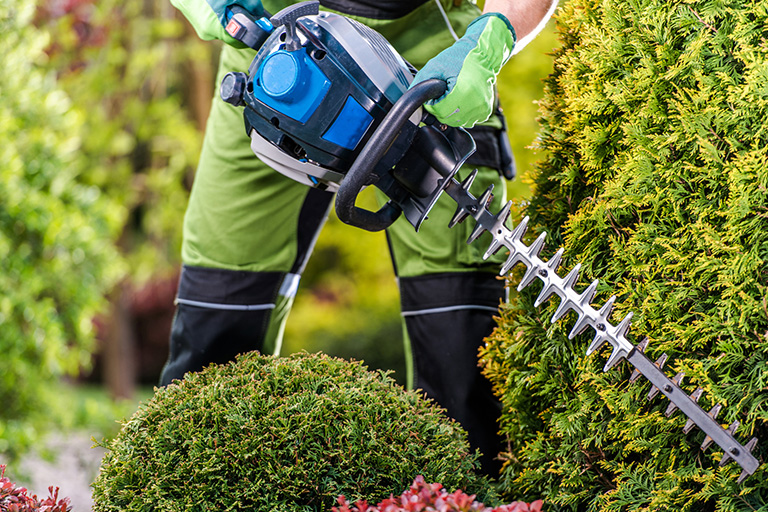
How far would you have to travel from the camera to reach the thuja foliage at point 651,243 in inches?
61.9

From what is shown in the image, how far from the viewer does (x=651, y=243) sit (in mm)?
1726

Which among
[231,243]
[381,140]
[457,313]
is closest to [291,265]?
[231,243]

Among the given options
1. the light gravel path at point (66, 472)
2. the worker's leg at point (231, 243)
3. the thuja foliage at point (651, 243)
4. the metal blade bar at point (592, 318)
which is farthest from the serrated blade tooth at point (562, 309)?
the light gravel path at point (66, 472)

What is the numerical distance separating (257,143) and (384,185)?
37 centimetres

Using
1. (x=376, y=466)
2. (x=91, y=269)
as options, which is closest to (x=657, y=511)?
(x=376, y=466)

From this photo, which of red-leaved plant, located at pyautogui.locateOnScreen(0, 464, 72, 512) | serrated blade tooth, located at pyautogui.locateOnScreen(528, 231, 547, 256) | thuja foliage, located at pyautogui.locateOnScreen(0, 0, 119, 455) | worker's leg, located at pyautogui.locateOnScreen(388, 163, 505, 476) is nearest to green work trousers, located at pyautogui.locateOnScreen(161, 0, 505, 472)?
worker's leg, located at pyautogui.locateOnScreen(388, 163, 505, 476)

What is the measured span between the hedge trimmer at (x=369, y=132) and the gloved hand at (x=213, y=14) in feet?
0.67

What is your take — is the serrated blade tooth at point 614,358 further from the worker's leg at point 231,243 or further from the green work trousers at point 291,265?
the worker's leg at point 231,243

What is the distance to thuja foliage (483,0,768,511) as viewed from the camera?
61.9 inches

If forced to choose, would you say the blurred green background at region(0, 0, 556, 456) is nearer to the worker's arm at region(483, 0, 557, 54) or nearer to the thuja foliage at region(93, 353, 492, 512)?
the worker's arm at region(483, 0, 557, 54)

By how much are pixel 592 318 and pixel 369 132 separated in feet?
2.31

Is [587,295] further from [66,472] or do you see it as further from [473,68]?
[66,472]

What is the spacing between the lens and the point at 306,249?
8.36ft

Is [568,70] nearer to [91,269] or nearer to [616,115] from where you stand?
[616,115]
